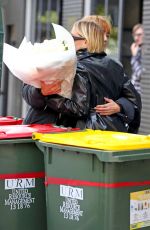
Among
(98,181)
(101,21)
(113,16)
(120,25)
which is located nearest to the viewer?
(98,181)

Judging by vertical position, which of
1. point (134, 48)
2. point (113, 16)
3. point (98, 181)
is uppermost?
point (113, 16)

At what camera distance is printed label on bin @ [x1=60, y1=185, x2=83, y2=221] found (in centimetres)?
355

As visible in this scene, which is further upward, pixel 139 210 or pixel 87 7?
pixel 87 7

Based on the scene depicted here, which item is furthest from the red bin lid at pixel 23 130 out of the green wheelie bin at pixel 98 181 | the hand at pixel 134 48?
the hand at pixel 134 48

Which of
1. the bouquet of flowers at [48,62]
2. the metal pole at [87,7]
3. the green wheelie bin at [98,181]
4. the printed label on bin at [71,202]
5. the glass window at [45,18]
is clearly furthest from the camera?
the glass window at [45,18]

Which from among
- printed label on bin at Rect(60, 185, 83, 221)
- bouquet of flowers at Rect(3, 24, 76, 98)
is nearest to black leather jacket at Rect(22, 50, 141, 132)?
bouquet of flowers at Rect(3, 24, 76, 98)

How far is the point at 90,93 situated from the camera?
4.38 meters

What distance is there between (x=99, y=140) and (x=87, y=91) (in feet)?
2.77

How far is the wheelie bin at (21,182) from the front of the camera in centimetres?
379

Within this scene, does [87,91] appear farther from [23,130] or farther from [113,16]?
[113,16]

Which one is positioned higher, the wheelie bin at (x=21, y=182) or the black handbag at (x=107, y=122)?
the black handbag at (x=107, y=122)

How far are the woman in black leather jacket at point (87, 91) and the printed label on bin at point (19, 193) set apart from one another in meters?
0.69

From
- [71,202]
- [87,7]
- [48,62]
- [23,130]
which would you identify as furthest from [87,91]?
[87,7]

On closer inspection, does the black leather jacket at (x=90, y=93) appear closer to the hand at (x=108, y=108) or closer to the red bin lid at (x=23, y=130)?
the hand at (x=108, y=108)
